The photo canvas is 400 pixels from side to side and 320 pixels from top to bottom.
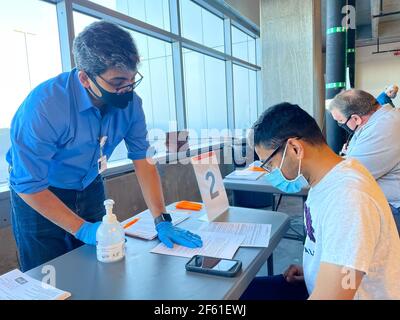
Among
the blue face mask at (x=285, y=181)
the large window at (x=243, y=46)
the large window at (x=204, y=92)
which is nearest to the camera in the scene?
the blue face mask at (x=285, y=181)

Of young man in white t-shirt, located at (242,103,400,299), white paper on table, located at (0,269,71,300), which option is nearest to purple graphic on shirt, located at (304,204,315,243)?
young man in white t-shirt, located at (242,103,400,299)

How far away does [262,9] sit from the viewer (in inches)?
153

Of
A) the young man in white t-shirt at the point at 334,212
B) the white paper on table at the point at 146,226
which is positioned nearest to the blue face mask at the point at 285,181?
the young man in white t-shirt at the point at 334,212

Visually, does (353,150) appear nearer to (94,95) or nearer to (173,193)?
(94,95)

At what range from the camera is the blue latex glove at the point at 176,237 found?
103cm

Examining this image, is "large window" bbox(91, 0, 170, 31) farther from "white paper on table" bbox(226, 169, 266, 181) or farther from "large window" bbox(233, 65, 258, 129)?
"large window" bbox(233, 65, 258, 129)

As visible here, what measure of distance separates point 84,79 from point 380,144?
1.56 m

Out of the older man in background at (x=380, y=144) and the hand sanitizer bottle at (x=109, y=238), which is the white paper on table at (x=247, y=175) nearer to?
the older man in background at (x=380, y=144)

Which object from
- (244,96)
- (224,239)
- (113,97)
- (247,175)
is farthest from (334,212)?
(244,96)

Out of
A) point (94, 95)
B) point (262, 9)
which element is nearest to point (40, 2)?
point (94, 95)

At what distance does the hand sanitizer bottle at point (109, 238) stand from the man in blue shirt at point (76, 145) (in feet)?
0.37

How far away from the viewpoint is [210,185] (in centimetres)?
138

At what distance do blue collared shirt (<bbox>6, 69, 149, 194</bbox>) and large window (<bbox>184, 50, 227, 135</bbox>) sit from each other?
236cm

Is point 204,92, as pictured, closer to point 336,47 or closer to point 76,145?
point 336,47
